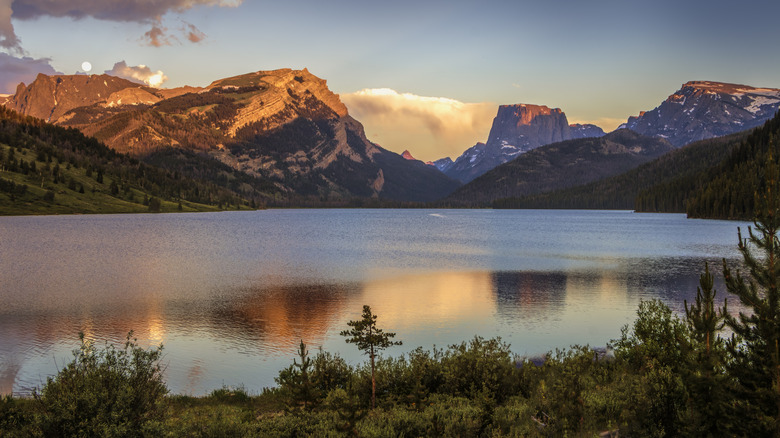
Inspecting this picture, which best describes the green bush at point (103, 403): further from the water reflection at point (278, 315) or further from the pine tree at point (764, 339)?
the water reflection at point (278, 315)

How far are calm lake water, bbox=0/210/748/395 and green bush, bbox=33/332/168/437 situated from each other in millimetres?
9654

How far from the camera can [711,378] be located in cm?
1298

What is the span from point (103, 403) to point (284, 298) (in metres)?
34.3

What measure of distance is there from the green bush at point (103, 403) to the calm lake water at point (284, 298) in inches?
380

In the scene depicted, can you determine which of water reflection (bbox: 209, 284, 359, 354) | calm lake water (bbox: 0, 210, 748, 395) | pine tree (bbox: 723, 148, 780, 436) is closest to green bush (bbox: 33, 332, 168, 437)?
calm lake water (bbox: 0, 210, 748, 395)

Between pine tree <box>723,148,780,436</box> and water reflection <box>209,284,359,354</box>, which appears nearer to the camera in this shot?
pine tree <box>723,148,780,436</box>

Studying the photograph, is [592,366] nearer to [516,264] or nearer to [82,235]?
[516,264]

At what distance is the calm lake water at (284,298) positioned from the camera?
30750 millimetres

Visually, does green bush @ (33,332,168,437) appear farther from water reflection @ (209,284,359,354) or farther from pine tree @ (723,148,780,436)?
water reflection @ (209,284,359,354)

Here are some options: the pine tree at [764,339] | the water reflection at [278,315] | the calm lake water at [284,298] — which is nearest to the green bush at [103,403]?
the calm lake water at [284,298]

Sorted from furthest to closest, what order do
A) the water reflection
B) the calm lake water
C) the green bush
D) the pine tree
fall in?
1. the water reflection
2. the calm lake water
3. the green bush
4. the pine tree

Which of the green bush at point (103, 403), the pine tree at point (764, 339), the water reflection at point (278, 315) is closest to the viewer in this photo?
the pine tree at point (764, 339)

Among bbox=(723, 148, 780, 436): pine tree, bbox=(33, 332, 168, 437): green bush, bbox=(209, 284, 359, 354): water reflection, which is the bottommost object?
bbox=(209, 284, 359, 354): water reflection

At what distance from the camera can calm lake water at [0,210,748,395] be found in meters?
30.8
